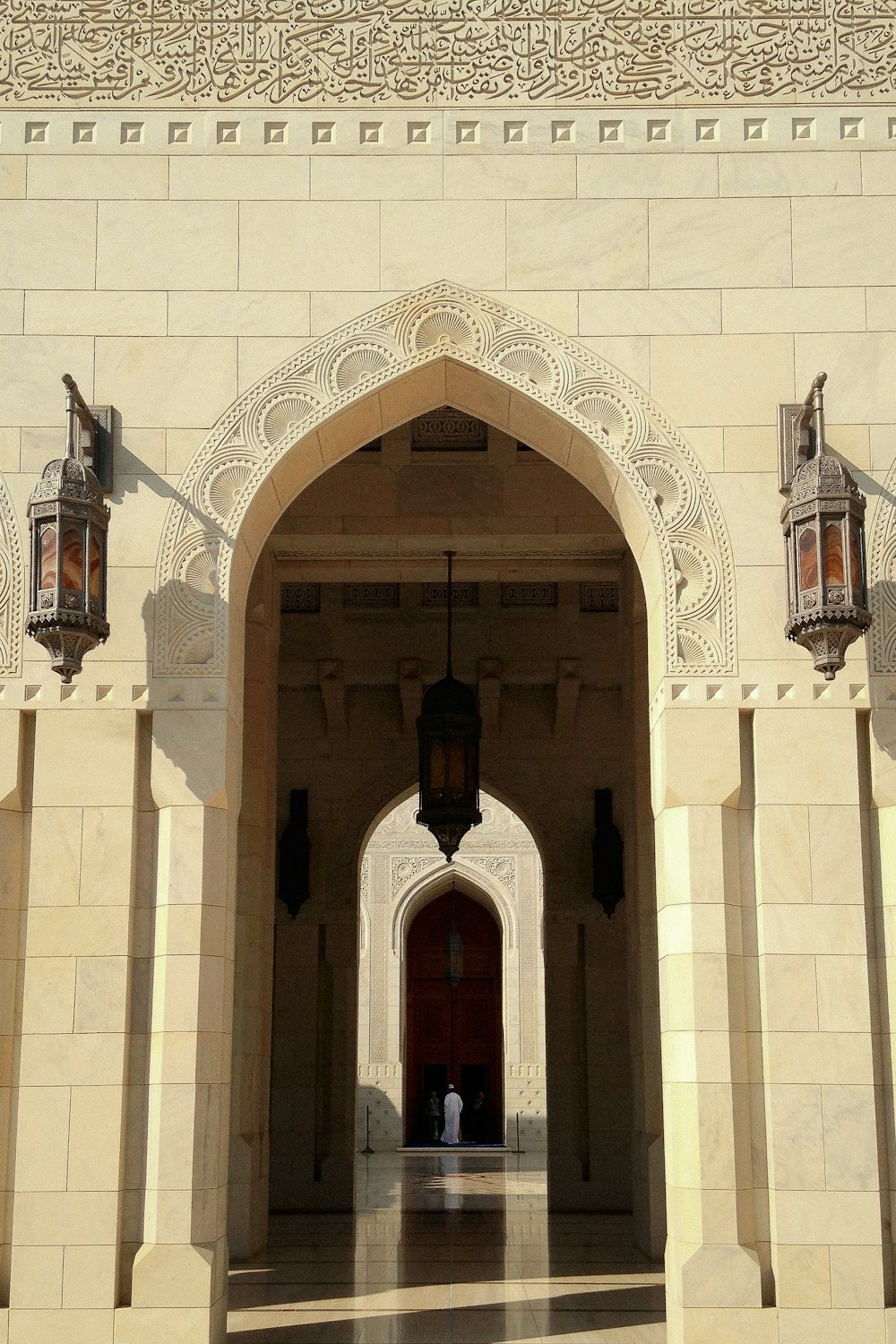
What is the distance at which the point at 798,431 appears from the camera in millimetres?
6293

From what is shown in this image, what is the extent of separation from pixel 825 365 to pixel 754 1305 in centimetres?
382

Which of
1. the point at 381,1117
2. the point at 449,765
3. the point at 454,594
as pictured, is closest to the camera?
the point at 449,765

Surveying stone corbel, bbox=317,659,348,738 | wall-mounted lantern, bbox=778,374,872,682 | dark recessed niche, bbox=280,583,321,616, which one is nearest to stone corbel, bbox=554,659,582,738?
stone corbel, bbox=317,659,348,738

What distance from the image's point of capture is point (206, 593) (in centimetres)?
625

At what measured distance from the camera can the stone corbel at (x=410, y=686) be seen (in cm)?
1238

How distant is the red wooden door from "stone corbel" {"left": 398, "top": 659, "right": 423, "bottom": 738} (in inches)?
360

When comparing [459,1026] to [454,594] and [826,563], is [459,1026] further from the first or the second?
[826,563]

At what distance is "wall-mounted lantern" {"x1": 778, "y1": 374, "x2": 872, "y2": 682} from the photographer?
18.5ft

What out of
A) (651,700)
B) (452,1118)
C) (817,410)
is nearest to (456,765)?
(651,700)

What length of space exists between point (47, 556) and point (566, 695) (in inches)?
284

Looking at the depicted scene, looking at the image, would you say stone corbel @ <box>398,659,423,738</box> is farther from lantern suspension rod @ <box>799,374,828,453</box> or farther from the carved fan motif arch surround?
lantern suspension rod @ <box>799,374,828,453</box>

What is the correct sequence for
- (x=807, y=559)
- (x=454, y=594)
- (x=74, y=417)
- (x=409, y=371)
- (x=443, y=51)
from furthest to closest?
1. (x=454, y=594)
2. (x=443, y=51)
3. (x=409, y=371)
4. (x=74, y=417)
5. (x=807, y=559)

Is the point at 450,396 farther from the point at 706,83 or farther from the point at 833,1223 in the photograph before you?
the point at 833,1223

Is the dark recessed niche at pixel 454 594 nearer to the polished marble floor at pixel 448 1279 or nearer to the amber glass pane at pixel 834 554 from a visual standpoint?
the polished marble floor at pixel 448 1279
